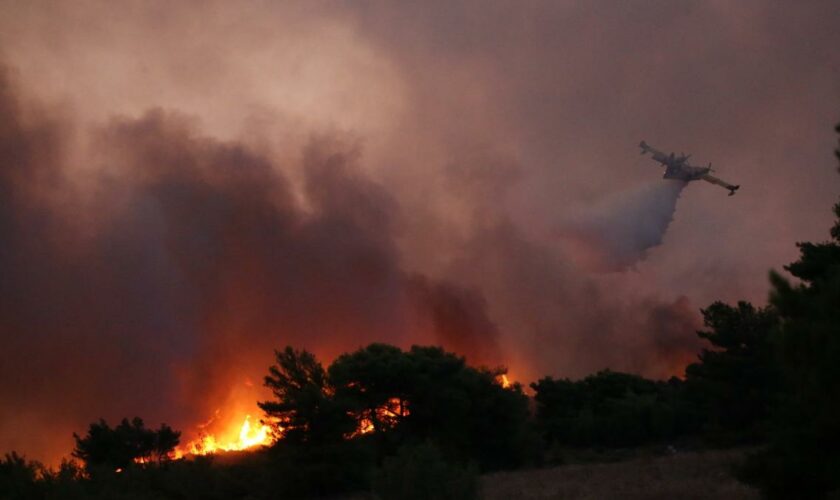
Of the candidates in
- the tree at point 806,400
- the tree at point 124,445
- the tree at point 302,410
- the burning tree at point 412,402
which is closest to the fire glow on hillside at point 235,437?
the tree at point 124,445

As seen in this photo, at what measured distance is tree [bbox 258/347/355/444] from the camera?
110 ft

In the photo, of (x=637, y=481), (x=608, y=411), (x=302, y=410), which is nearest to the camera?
(x=637, y=481)

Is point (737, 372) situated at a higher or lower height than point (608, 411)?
lower

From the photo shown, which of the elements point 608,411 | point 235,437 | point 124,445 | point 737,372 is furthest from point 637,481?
point 235,437

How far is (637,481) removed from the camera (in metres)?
26.3

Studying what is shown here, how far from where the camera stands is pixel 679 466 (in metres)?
28.7

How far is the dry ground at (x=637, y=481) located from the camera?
2312 centimetres

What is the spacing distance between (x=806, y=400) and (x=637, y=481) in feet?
46.8

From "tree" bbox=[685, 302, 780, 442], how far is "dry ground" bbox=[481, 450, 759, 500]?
3.67m

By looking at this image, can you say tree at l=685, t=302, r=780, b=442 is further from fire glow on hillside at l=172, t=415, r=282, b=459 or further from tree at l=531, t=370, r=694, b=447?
fire glow on hillside at l=172, t=415, r=282, b=459

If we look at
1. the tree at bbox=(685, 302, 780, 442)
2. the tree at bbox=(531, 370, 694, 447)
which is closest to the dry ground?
the tree at bbox=(685, 302, 780, 442)

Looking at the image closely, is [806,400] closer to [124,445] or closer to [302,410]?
[302,410]

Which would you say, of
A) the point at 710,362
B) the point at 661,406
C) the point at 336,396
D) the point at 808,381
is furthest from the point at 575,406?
the point at 808,381

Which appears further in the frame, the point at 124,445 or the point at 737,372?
the point at 124,445
